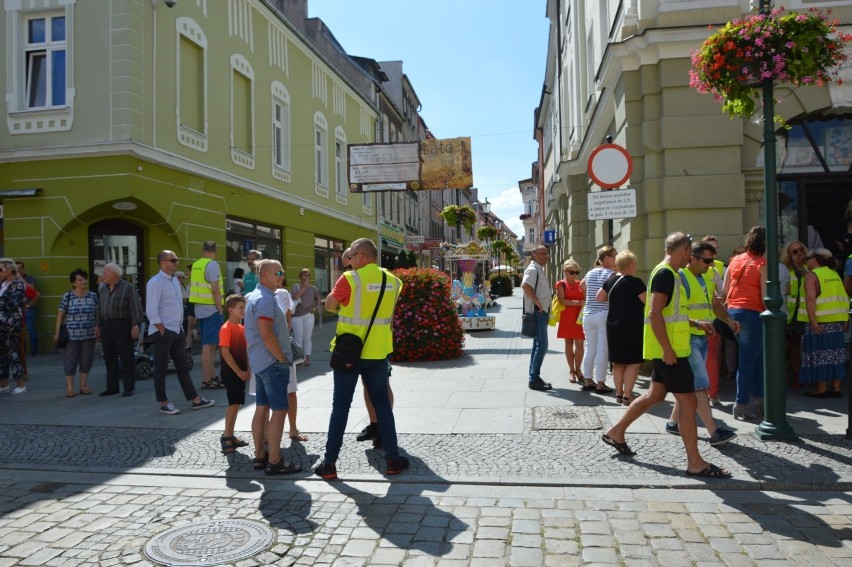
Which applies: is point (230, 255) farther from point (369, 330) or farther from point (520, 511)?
point (520, 511)

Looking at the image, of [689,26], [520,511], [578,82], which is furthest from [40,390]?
[578,82]

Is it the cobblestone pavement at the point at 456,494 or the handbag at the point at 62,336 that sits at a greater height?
the handbag at the point at 62,336

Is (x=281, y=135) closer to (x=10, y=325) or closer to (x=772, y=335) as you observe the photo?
(x=10, y=325)

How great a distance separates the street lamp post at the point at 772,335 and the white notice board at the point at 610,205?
227 centimetres

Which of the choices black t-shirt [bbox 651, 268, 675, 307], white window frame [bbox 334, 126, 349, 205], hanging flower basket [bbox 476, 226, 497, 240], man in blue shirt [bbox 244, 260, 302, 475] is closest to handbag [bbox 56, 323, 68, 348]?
man in blue shirt [bbox 244, 260, 302, 475]

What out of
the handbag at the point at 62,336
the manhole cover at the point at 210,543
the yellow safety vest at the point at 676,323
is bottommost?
the manhole cover at the point at 210,543

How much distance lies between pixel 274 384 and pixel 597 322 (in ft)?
14.2

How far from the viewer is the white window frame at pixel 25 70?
12.7 meters

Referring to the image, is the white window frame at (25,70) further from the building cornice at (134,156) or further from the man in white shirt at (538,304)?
the man in white shirt at (538,304)

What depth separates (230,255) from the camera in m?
16.6

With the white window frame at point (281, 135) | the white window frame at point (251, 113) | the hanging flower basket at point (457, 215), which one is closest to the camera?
the white window frame at point (251, 113)

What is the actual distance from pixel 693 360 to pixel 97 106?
1203cm

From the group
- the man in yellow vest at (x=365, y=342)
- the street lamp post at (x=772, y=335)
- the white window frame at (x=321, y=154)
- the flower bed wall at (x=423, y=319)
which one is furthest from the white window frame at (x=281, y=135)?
the street lamp post at (x=772, y=335)

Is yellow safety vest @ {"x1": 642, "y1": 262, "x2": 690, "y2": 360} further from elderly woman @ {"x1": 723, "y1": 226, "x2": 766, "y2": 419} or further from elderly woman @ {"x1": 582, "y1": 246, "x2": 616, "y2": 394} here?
elderly woman @ {"x1": 582, "y1": 246, "x2": 616, "y2": 394}
